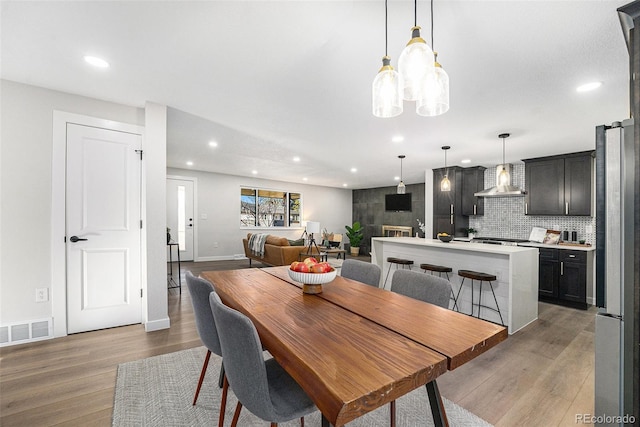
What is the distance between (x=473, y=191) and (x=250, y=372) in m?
6.18

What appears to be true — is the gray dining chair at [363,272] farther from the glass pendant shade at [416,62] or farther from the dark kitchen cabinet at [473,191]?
the dark kitchen cabinet at [473,191]

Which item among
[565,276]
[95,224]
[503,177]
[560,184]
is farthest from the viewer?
[560,184]

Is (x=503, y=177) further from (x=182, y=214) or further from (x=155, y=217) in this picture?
(x=182, y=214)

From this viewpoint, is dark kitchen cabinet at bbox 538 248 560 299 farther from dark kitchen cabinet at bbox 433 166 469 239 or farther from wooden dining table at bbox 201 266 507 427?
wooden dining table at bbox 201 266 507 427

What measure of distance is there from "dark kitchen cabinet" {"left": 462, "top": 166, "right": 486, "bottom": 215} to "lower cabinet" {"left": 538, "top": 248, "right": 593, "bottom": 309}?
5.49ft

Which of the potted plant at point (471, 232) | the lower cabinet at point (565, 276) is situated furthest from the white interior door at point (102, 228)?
the potted plant at point (471, 232)

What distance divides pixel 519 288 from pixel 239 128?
13.0ft

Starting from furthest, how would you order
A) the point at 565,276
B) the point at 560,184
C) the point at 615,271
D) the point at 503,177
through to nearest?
the point at 560,184
the point at 565,276
the point at 503,177
the point at 615,271

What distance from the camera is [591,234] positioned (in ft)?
14.5

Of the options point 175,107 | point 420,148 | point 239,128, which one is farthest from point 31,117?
point 420,148

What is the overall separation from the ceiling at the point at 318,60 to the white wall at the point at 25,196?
0.19 metres

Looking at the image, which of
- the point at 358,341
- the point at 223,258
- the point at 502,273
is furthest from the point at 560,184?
the point at 223,258

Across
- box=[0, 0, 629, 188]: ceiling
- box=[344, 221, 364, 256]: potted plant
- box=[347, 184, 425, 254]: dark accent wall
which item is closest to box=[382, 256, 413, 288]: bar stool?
box=[0, 0, 629, 188]: ceiling

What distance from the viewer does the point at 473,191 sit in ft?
19.4
